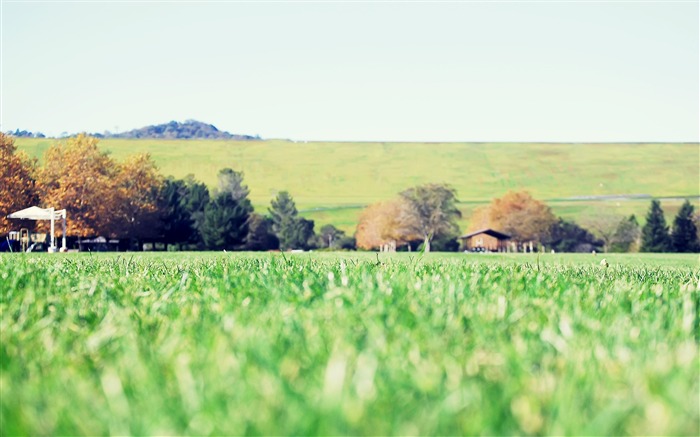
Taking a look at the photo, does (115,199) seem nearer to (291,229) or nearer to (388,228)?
(291,229)

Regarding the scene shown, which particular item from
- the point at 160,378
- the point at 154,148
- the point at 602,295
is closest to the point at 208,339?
the point at 160,378

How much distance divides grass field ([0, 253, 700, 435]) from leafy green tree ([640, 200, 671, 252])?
126217 mm

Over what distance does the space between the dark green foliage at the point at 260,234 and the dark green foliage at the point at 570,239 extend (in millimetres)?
43153

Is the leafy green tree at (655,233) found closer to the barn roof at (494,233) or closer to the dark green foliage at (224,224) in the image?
the barn roof at (494,233)

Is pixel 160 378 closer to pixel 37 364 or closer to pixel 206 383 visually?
pixel 206 383

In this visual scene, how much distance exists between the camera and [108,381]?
9.91 feet

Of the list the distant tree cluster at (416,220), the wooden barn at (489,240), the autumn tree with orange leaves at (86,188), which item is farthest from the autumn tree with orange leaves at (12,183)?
the wooden barn at (489,240)

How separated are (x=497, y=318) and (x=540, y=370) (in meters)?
1.16

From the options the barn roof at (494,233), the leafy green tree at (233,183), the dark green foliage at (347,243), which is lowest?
the dark green foliage at (347,243)

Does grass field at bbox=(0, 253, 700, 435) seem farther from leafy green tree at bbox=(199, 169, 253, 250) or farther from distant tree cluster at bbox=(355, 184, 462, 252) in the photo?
distant tree cluster at bbox=(355, 184, 462, 252)

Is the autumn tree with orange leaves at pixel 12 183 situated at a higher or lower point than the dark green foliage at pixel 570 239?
higher

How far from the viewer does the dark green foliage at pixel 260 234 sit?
130 metres

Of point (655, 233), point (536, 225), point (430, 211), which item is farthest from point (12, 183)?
point (655, 233)

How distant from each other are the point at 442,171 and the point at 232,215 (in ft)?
238
